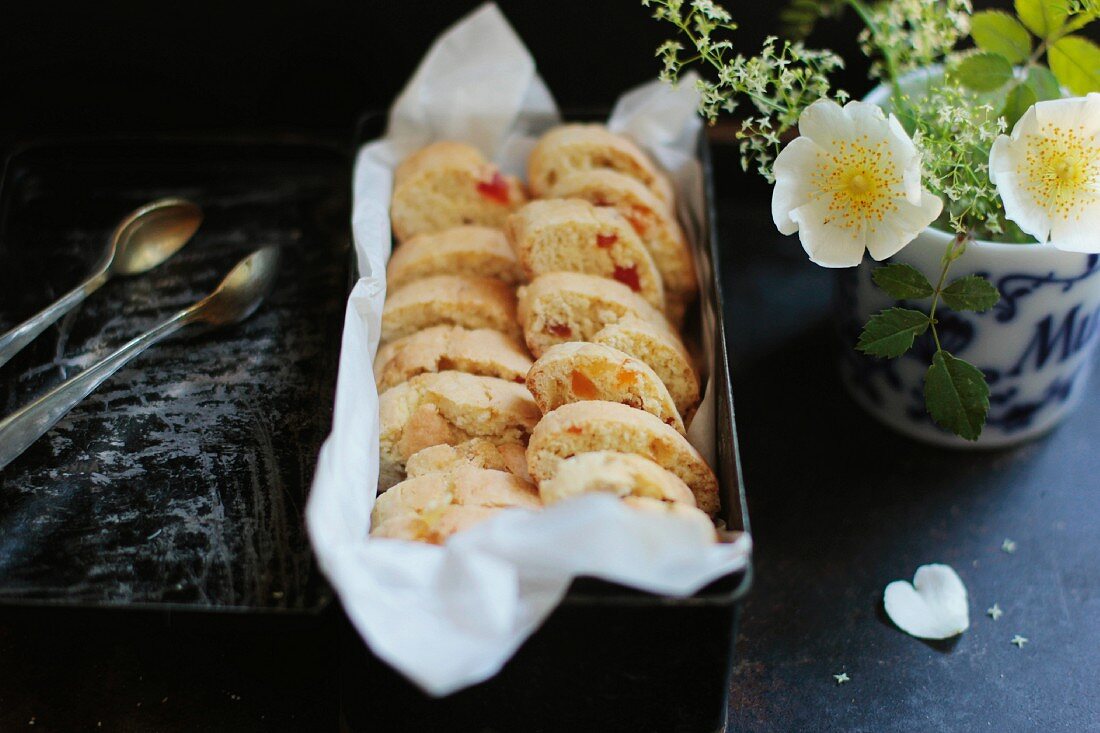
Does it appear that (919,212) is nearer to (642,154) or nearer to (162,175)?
(642,154)

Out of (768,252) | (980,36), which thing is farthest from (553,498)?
(768,252)

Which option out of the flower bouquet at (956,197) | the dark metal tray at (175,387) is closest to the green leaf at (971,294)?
the flower bouquet at (956,197)

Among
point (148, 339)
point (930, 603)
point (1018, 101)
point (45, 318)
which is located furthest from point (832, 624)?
point (45, 318)

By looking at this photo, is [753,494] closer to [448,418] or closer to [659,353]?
[659,353]

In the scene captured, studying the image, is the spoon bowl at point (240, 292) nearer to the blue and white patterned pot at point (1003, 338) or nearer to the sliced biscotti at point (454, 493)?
the sliced biscotti at point (454, 493)

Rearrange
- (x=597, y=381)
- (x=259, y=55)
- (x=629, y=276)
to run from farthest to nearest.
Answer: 1. (x=259, y=55)
2. (x=629, y=276)
3. (x=597, y=381)

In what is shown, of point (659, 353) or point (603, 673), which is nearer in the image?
point (603, 673)

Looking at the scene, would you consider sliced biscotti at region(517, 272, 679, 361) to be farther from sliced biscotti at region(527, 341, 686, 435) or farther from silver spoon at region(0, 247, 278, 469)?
silver spoon at region(0, 247, 278, 469)

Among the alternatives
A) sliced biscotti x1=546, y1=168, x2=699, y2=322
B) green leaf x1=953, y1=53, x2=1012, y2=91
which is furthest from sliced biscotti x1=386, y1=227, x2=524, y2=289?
green leaf x1=953, y1=53, x2=1012, y2=91
